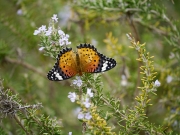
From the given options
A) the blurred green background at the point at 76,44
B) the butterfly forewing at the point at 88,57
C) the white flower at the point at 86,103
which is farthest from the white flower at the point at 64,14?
the white flower at the point at 86,103

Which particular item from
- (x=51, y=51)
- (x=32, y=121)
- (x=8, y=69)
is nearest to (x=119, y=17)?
(x=51, y=51)

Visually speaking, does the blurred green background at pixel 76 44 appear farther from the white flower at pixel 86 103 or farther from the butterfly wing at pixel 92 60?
the white flower at pixel 86 103

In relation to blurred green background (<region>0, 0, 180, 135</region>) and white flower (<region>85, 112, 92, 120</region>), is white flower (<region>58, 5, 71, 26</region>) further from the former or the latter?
white flower (<region>85, 112, 92, 120</region>)

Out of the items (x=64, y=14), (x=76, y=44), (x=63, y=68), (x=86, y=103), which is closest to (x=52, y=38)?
(x=63, y=68)

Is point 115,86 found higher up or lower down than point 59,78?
higher up

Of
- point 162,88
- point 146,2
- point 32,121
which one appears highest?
point 146,2

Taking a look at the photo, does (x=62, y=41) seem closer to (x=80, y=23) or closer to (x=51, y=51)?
(x=51, y=51)

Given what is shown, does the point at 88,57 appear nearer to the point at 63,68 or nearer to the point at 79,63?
the point at 79,63
